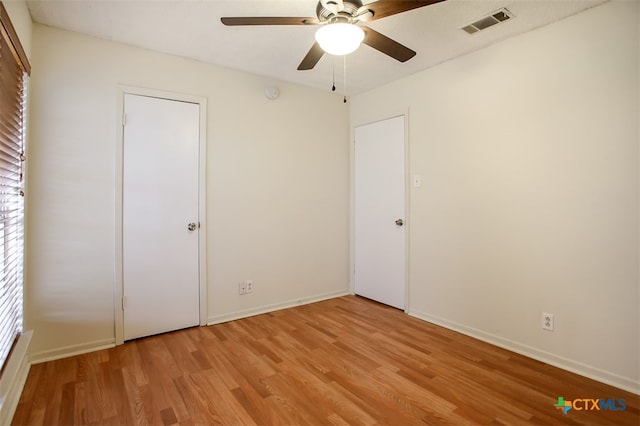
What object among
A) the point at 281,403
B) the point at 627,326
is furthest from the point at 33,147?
the point at 627,326

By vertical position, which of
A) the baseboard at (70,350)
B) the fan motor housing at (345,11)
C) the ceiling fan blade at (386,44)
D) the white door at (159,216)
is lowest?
the baseboard at (70,350)

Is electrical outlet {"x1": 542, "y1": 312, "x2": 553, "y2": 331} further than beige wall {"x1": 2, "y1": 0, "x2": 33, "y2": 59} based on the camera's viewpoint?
Yes

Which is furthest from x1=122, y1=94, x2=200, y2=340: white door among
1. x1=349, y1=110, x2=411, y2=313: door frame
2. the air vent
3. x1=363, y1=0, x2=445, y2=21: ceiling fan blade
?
the air vent

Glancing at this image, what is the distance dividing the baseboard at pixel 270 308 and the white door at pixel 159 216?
202mm

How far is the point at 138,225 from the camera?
2.76 meters

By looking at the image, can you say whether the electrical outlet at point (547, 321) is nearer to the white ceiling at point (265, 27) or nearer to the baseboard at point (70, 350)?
the white ceiling at point (265, 27)

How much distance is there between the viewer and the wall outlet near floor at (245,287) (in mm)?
3312

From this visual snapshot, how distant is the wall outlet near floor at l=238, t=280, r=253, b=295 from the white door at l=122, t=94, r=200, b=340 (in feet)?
1.41

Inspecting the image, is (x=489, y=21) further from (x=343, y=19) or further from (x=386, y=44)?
(x=343, y=19)

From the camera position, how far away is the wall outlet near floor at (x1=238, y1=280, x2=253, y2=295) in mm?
3312

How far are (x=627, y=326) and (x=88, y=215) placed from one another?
3.80m

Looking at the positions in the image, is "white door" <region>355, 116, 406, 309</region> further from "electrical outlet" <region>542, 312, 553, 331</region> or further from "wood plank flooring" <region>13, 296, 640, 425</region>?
"electrical outlet" <region>542, 312, 553, 331</region>

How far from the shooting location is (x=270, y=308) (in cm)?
350

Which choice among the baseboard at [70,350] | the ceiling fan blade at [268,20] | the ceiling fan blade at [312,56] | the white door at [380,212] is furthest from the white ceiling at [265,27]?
the baseboard at [70,350]
